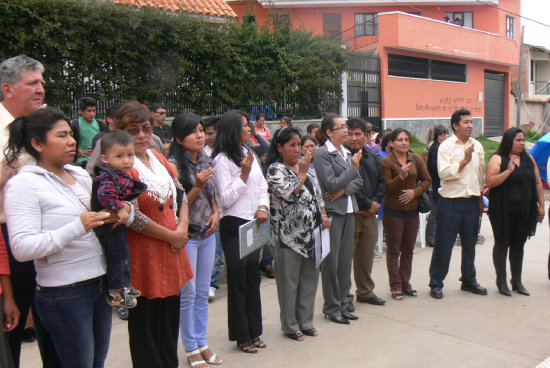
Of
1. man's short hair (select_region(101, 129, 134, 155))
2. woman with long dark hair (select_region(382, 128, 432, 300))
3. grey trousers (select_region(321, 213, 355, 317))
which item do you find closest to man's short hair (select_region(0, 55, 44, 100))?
man's short hair (select_region(101, 129, 134, 155))

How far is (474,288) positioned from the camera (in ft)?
19.1

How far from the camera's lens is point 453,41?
21.3 m

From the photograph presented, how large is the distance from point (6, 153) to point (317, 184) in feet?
8.77

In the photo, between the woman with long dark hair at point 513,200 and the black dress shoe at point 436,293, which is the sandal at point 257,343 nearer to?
the black dress shoe at point 436,293

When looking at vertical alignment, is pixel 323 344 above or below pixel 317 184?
below

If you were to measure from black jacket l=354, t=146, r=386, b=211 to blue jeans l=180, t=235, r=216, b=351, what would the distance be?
2.01 meters

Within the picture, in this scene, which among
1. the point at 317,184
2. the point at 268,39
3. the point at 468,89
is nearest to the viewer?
the point at 317,184

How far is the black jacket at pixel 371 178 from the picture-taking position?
540 centimetres

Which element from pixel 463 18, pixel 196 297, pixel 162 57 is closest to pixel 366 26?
pixel 463 18

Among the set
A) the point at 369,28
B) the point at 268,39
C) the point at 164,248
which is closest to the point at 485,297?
the point at 164,248

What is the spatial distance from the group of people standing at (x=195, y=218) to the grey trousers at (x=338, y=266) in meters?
0.01

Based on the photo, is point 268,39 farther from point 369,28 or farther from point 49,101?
point 369,28

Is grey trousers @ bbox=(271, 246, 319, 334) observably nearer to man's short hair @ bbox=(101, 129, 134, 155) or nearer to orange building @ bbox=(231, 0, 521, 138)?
man's short hair @ bbox=(101, 129, 134, 155)

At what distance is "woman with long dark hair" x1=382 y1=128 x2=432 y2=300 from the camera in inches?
221
